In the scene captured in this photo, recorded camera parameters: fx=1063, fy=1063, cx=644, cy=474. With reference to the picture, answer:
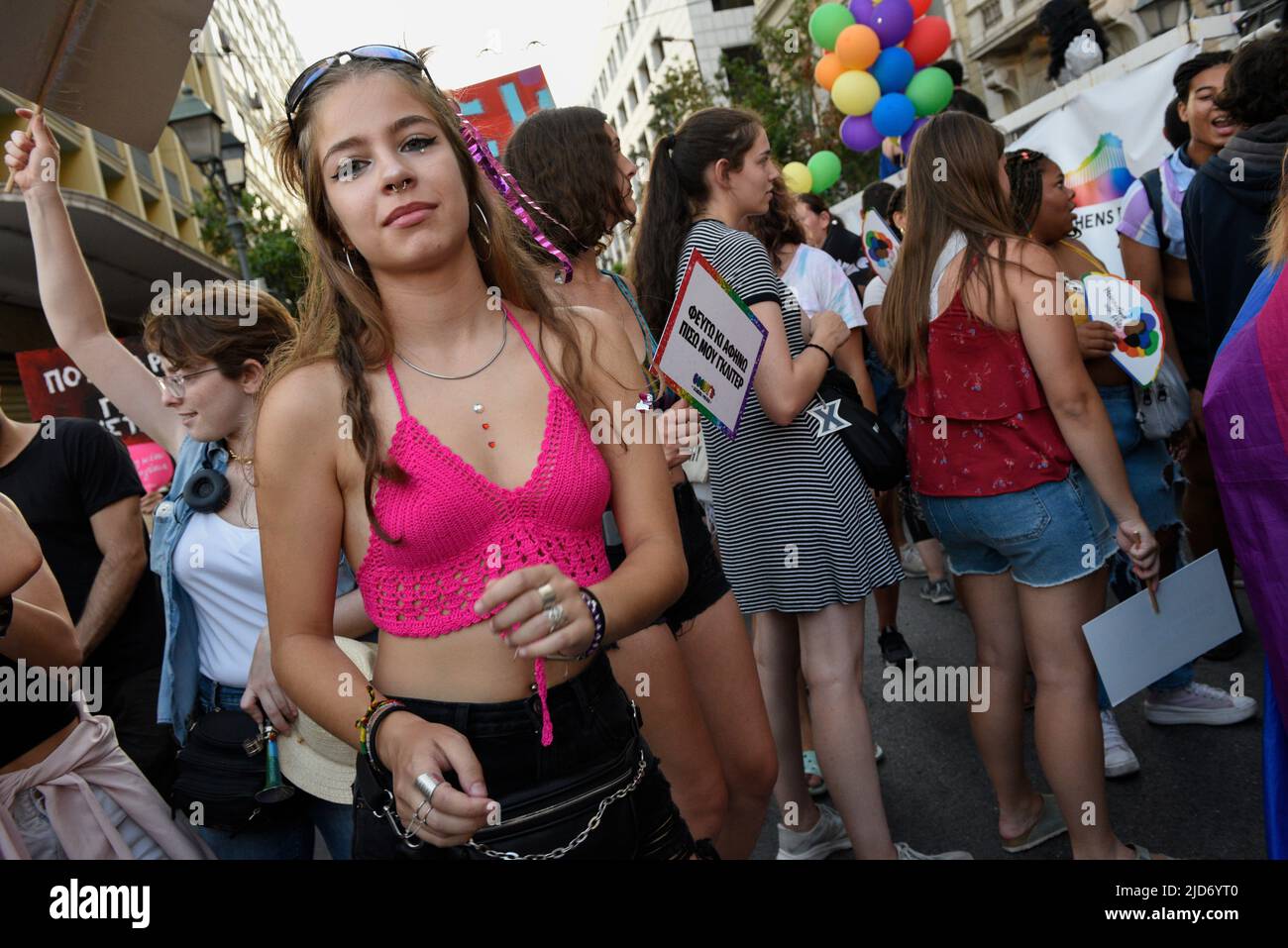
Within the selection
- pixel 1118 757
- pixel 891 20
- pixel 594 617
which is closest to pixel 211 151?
pixel 891 20

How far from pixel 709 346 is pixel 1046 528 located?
1.14m

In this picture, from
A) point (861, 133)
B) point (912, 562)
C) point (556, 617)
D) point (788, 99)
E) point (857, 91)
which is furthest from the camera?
point (788, 99)

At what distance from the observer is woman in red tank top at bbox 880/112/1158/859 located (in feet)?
9.42

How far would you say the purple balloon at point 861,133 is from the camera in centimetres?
1000

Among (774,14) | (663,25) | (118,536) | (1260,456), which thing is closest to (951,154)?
(1260,456)

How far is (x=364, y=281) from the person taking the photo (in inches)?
72.1

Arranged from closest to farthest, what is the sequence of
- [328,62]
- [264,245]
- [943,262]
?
[328,62] < [943,262] < [264,245]

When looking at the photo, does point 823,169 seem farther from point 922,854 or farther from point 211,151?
point 922,854

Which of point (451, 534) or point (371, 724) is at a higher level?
point (451, 534)

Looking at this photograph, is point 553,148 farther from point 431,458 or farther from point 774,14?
point 774,14

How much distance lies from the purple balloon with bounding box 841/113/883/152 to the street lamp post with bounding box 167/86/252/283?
5.57 meters

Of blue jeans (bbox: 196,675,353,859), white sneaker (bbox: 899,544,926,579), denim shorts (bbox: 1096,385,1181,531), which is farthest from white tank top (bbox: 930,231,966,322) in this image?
white sneaker (bbox: 899,544,926,579)

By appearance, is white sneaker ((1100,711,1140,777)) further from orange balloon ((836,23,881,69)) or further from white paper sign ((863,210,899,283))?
orange balloon ((836,23,881,69))

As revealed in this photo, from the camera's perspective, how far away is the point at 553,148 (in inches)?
116
